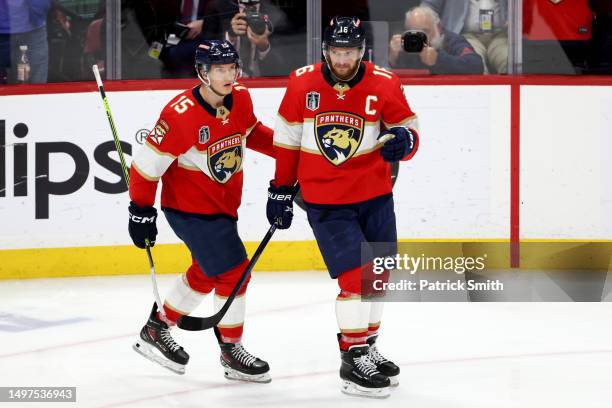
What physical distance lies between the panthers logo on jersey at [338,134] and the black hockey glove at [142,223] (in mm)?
632

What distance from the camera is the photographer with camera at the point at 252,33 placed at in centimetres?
620

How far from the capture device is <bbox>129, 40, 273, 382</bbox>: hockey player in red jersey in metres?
3.93

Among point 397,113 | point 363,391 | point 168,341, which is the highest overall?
point 397,113

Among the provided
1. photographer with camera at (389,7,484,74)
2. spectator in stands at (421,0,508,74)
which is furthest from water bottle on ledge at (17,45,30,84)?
spectator in stands at (421,0,508,74)

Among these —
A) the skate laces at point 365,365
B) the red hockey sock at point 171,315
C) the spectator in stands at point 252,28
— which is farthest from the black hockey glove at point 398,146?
the spectator in stands at point 252,28

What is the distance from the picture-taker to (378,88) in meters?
3.87

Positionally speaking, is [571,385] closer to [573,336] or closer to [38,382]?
[573,336]

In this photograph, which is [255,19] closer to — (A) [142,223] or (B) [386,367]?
(A) [142,223]

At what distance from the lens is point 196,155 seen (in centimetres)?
400

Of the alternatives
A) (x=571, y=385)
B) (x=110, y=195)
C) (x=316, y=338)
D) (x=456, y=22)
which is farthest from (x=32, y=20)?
(x=571, y=385)

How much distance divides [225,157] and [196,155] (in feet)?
0.33

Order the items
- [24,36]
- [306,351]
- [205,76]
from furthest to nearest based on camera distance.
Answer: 1. [24,36]
2. [306,351]
3. [205,76]

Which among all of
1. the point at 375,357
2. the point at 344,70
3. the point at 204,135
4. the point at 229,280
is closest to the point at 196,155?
the point at 204,135

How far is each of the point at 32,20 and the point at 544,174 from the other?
2803 mm
